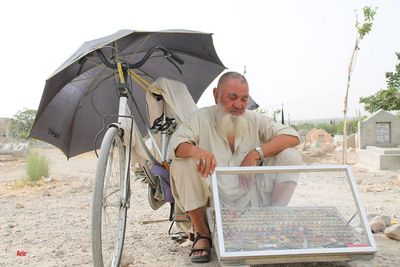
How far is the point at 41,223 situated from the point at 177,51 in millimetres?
2441

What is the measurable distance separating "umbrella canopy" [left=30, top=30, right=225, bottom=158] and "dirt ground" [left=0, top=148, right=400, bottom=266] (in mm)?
853

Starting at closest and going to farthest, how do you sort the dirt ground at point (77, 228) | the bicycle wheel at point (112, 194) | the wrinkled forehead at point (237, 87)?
the bicycle wheel at point (112, 194)
the wrinkled forehead at point (237, 87)
the dirt ground at point (77, 228)

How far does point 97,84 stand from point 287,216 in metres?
2.01

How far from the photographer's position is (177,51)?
3.72m

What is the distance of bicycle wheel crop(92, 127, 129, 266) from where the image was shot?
235cm

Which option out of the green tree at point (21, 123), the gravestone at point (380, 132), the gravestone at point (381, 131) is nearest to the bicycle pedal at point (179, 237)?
the gravestone at point (380, 132)

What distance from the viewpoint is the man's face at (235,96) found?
2.99 m

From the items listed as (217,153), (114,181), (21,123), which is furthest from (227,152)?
(21,123)

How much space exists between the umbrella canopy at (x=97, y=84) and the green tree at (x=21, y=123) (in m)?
21.6

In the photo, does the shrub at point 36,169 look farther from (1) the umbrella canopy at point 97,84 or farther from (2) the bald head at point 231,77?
(2) the bald head at point 231,77

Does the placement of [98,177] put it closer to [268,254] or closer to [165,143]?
[268,254]

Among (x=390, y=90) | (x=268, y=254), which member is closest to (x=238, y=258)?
(x=268, y=254)

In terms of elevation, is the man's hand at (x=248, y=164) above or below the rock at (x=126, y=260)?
above

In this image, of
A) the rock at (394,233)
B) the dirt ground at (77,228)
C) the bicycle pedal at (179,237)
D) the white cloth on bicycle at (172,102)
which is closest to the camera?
the dirt ground at (77,228)
